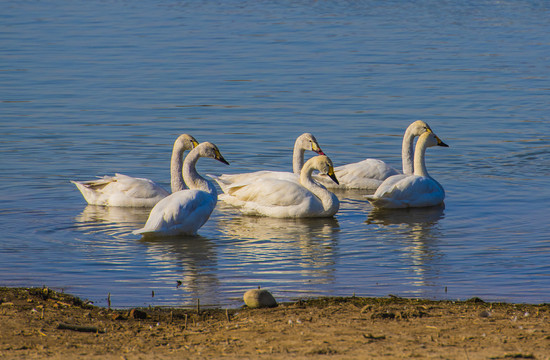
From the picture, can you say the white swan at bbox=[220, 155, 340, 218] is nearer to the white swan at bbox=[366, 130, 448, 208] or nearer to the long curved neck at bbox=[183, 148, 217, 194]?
the long curved neck at bbox=[183, 148, 217, 194]

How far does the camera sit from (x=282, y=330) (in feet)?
21.6

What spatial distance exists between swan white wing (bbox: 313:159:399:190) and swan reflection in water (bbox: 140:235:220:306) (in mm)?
3168

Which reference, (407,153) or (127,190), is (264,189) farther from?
(407,153)

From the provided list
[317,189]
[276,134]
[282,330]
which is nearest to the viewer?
[282,330]

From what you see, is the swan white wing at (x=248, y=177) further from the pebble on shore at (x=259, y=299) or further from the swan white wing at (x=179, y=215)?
the pebble on shore at (x=259, y=299)

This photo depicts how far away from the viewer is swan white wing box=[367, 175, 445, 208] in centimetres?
1198

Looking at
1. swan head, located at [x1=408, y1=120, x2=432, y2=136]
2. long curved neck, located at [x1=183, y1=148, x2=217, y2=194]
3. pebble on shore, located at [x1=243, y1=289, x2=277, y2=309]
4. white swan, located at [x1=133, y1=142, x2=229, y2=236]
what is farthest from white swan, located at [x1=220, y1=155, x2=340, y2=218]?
pebble on shore, located at [x1=243, y1=289, x2=277, y2=309]

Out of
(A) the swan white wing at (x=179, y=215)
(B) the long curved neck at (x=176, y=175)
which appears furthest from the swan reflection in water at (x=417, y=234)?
(B) the long curved neck at (x=176, y=175)

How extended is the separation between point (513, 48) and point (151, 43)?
994 centimetres

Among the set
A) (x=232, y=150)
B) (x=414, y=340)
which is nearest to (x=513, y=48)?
(x=232, y=150)

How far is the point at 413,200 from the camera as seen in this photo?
39.7ft

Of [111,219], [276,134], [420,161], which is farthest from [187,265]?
[276,134]

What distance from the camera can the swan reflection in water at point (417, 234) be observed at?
8.75 metres

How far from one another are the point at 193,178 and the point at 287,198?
120 centimetres
